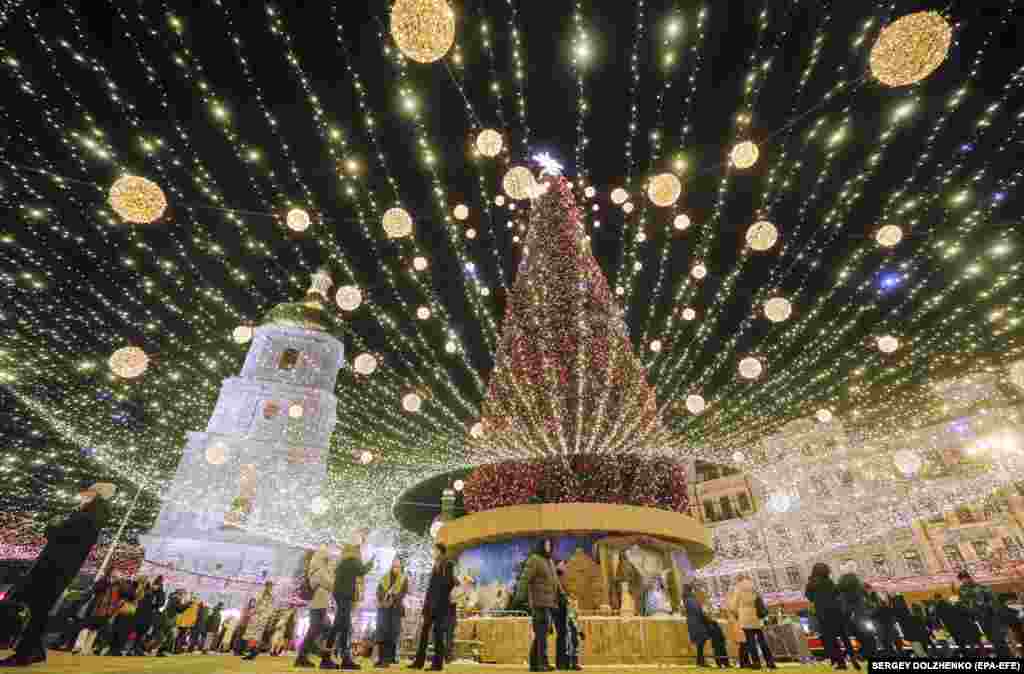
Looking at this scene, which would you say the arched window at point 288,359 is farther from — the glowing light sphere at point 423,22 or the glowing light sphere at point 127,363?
the glowing light sphere at point 423,22

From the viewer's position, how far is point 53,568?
13.8 ft

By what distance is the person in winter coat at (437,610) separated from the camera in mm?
5281

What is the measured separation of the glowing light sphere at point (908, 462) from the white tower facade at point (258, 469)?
3443cm

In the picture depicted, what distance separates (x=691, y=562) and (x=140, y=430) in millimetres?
24116

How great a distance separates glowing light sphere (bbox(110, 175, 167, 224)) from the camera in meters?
7.27

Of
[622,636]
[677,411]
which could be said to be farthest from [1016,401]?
[622,636]

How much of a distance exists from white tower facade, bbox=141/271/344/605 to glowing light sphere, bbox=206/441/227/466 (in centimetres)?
7

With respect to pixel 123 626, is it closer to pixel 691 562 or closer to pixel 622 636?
pixel 622 636

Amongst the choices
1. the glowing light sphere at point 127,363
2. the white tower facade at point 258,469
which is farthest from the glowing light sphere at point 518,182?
the white tower facade at point 258,469

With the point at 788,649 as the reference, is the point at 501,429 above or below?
above

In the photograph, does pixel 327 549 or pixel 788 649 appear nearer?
pixel 327 549

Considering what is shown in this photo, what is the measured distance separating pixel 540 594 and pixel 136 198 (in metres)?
8.08

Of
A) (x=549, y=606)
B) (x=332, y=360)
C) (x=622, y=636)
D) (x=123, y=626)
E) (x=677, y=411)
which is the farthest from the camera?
(x=332, y=360)

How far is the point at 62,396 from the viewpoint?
53.4 ft
